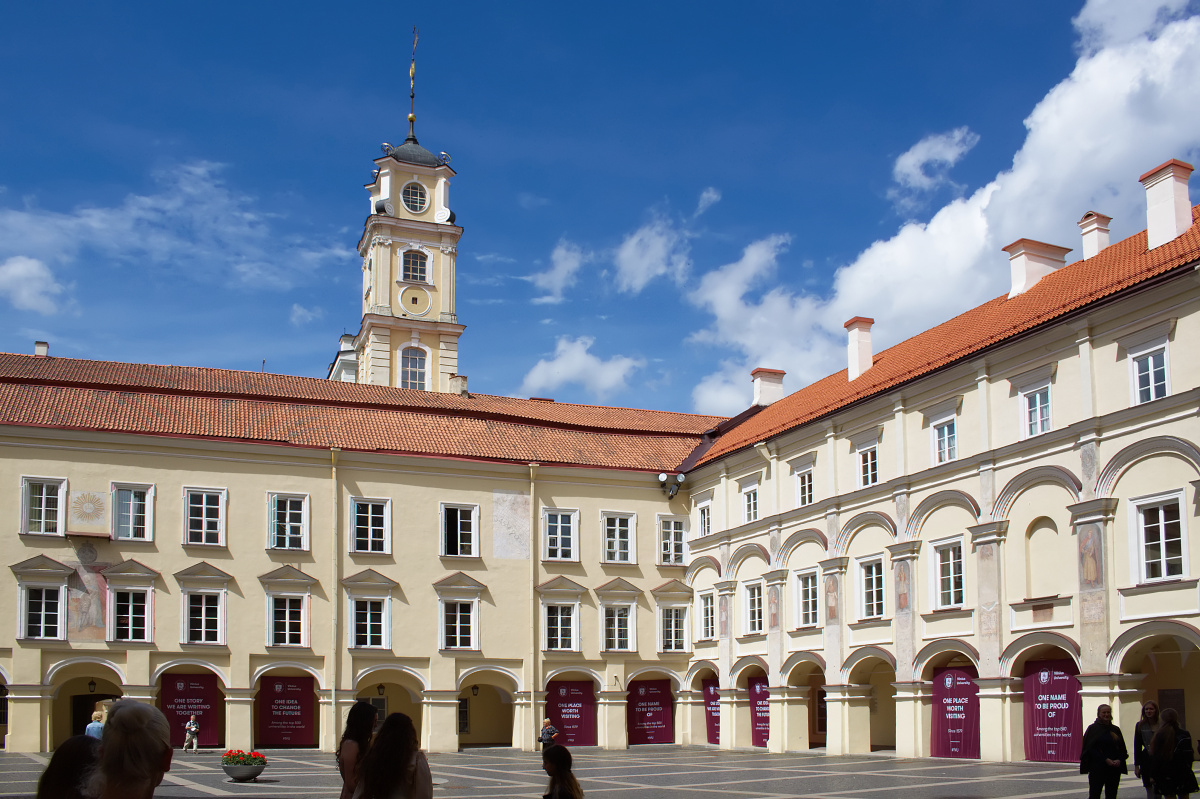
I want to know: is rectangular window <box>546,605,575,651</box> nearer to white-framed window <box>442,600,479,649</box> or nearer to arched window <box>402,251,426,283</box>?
white-framed window <box>442,600,479,649</box>

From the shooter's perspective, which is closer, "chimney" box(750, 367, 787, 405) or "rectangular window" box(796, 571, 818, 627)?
"rectangular window" box(796, 571, 818, 627)

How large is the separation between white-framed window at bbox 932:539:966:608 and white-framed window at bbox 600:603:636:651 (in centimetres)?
1393

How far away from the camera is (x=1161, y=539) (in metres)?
24.6

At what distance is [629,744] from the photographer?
138 feet

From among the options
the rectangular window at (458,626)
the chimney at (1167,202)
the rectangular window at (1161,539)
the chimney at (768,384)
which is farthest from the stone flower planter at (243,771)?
the chimney at (768,384)

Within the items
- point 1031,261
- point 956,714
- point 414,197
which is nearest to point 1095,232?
point 1031,261

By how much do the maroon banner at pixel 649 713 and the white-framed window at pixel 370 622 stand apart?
8.83 meters

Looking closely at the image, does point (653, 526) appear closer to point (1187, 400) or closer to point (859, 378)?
point (859, 378)

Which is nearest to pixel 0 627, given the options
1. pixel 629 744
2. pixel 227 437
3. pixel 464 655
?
pixel 227 437

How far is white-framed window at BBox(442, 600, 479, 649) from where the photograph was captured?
132 ft

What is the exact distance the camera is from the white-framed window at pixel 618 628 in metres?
42.2

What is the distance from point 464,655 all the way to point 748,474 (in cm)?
1112

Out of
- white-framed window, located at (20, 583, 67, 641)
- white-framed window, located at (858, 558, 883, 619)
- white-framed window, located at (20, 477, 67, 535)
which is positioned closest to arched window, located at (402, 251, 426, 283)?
white-framed window, located at (20, 477, 67, 535)

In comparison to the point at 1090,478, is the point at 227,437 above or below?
above
